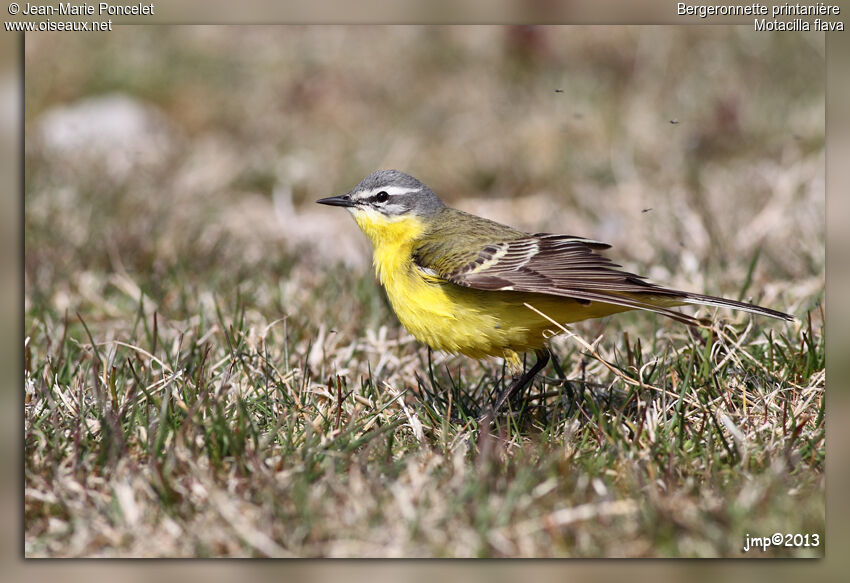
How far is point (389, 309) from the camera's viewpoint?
6102 millimetres

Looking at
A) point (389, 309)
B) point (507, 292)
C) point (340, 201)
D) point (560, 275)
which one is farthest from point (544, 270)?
point (389, 309)

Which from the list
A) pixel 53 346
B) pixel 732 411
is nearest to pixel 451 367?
pixel 732 411

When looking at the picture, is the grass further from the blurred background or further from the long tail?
the long tail

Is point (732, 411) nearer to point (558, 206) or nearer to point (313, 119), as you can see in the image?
point (558, 206)

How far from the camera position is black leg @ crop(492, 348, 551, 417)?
462 centimetres

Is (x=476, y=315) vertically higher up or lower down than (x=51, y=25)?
lower down

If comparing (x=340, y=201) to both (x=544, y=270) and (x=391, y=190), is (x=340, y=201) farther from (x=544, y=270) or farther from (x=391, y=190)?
(x=544, y=270)

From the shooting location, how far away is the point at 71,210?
7914mm

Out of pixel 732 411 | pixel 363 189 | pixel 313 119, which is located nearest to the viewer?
pixel 732 411

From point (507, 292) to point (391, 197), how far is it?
1.21 meters

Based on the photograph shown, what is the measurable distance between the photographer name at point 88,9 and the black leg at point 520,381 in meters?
2.37

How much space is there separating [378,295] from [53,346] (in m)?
2.04

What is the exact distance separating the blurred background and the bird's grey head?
3.81ft

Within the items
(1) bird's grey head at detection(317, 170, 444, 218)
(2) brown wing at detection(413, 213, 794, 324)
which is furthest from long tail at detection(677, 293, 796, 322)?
(1) bird's grey head at detection(317, 170, 444, 218)
